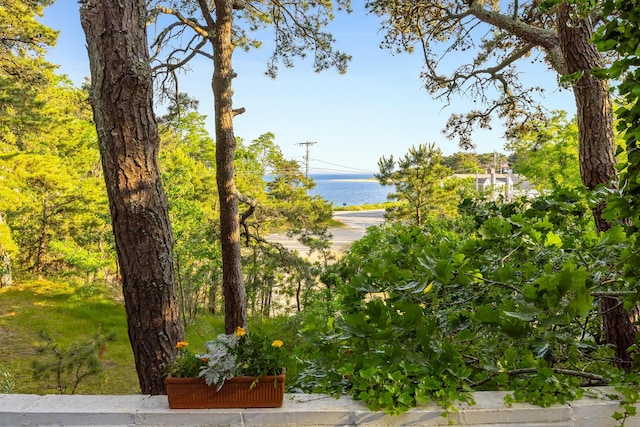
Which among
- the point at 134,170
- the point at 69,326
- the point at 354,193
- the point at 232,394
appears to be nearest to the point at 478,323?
the point at 232,394

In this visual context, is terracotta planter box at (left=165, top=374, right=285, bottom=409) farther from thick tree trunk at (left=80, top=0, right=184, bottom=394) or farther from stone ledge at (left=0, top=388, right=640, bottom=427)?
thick tree trunk at (left=80, top=0, right=184, bottom=394)

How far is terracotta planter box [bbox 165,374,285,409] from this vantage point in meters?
1.47

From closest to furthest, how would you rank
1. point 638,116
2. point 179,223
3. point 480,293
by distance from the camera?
point 638,116, point 480,293, point 179,223

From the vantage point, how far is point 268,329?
37.6 feet

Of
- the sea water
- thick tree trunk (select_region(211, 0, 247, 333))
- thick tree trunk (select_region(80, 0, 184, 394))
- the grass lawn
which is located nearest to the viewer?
thick tree trunk (select_region(80, 0, 184, 394))

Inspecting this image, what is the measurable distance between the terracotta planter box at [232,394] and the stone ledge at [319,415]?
21 millimetres

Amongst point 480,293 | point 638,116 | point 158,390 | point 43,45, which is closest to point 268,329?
point 43,45

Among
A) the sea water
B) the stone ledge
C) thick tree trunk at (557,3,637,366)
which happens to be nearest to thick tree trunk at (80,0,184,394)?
the stone ledge

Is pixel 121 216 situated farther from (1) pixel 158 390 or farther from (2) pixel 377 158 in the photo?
(2) pixel 377 158

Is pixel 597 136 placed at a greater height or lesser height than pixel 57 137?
lesser

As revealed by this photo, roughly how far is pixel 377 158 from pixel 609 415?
1108cm

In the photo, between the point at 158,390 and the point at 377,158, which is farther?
the point at 377,158

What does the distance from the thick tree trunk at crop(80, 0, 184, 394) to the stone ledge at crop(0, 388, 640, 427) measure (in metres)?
0.78

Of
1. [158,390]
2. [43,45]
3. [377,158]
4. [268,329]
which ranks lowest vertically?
[268,329]
